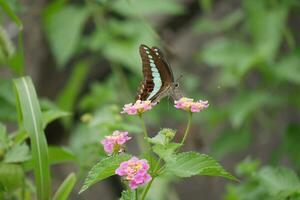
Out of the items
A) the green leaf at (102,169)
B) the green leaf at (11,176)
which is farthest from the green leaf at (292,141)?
the green leaf at (102,169)

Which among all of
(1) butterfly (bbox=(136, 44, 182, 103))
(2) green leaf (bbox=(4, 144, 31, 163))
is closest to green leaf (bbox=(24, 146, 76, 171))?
(2) green leaf (bbox=(4, 144, 31, 163))

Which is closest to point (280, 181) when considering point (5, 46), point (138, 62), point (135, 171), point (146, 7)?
point (135, 171)

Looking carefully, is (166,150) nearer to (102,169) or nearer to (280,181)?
(102,169)

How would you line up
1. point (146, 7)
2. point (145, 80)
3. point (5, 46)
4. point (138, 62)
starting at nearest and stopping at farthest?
1. point (145, 80)
2. point (5, 46)
3. point (138, 62)
4. point (146, 7)

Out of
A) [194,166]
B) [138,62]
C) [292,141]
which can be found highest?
[194,166]

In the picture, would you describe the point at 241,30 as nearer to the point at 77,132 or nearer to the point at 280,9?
the point at 280,9

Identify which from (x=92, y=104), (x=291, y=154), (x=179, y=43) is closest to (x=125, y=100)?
(x=92, y=104)

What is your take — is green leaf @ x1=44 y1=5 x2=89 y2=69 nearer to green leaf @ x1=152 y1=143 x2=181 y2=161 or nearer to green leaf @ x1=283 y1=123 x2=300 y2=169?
green leaf @ x1=283 y1=123 x2=300 y2=169
